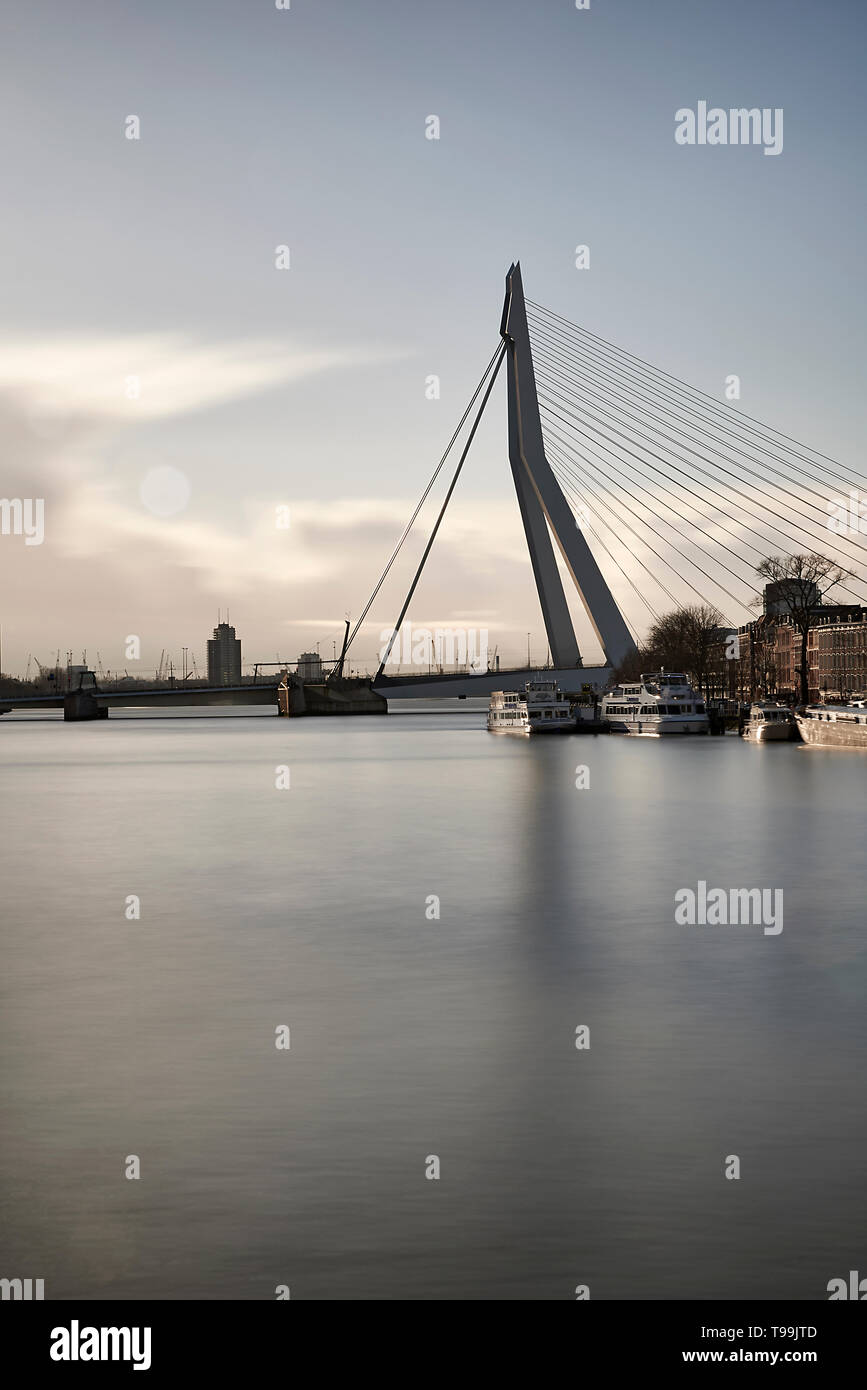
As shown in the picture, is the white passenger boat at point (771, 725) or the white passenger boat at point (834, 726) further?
the white passenger boat at point (771, 725)

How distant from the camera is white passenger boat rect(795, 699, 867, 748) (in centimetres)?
8562

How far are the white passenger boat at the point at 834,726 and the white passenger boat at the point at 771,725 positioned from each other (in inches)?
41.1

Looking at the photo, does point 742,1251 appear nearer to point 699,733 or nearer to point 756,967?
point 756,967

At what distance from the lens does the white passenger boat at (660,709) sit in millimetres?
109812

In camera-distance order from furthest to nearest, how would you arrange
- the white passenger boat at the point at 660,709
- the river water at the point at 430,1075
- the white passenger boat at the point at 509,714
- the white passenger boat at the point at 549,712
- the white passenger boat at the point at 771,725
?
the white passenger boat at the point at 509,714 < the white passenger boat at the point at 549,712 < the white passenger boat at the point at 660,709 < the white passenger boat at the point at 771,725 < the river water at the point at 430,1075

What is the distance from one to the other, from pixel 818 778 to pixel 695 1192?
54034 mm

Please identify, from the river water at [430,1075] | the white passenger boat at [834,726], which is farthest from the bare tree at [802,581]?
the river water at [430,1075]

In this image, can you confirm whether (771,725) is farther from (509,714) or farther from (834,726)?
(509,714)

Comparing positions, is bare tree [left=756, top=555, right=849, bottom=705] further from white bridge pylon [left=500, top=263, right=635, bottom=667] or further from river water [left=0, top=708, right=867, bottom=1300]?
river water [left=0, top=708, right=867, bottom=1300]

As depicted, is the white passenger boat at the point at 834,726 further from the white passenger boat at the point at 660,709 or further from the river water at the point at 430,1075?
the river water at the point at 430,1075

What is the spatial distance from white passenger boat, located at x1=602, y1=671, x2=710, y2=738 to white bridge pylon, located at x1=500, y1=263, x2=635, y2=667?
10626mm

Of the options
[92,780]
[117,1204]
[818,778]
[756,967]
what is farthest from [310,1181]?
[92,780]

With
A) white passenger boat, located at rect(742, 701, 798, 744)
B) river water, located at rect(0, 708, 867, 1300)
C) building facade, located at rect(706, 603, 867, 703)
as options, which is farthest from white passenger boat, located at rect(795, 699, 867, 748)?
river water, located at rect(0, 708, 867, 1300)

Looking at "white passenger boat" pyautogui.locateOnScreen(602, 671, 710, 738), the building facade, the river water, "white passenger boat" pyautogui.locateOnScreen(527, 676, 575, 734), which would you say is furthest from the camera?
the building facade
